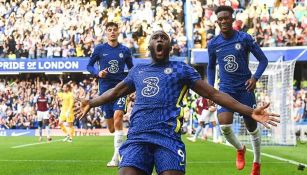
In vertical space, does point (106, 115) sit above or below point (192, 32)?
below

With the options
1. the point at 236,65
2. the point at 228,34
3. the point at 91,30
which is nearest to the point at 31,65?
the point at 91,30

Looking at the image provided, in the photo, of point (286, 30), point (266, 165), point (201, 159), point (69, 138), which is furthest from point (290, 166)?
point (286, 30)

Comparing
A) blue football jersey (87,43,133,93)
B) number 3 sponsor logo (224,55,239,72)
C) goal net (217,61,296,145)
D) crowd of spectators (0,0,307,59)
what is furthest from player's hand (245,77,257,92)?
crowd of spectators (0,0,307,59)

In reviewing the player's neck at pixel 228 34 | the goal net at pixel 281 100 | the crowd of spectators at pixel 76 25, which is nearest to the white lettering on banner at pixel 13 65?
the crowd of spectators at pixel 76 25

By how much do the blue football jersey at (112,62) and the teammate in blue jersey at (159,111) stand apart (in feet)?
16.6

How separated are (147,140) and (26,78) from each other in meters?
30.9

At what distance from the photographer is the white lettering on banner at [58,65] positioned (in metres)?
32.8

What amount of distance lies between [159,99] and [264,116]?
103 centimetres

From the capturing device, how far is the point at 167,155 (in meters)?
5.47

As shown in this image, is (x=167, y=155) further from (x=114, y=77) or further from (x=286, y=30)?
(x=286, y=30)

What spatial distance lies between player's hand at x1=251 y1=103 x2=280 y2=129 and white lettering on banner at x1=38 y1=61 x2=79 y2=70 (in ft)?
91.4

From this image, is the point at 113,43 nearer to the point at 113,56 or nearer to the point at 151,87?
the point at 113,56

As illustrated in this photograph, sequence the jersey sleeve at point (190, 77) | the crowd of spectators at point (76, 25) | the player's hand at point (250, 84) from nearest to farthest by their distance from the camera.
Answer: the jersey sleeve at point (190, 77)
the player's hand at point (250, 84)
the crowd of spectators at point (76, 25)

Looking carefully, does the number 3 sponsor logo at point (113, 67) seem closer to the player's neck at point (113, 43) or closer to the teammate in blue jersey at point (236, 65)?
the player's neck at point (113, 43)
